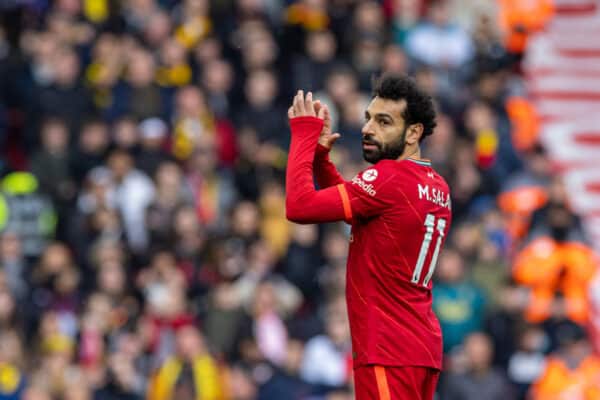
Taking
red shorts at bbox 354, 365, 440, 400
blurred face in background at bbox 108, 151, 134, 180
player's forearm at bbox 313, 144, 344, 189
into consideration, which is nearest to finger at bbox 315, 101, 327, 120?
player's forearm at bbox 313, 144, 344, 189

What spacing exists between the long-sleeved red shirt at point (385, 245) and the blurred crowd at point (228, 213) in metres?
5.73

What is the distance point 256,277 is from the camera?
13328 mm

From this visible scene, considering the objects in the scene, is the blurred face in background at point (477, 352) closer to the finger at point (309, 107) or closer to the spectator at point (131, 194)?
the spectator at point (131, 194)

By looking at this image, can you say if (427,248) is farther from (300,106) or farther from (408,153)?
(300,106)

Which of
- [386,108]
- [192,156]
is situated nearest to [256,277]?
[192,156]

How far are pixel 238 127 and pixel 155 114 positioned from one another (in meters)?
0.91

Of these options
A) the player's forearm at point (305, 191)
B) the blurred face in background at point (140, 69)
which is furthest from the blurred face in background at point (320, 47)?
the player's forearm at point (305, 191)

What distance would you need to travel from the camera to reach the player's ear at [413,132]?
22.0 ft

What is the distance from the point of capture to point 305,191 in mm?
6465

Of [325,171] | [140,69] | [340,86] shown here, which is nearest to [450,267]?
[340,86]

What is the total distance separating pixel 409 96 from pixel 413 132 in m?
0.17

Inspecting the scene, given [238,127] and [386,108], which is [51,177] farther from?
[386,108]

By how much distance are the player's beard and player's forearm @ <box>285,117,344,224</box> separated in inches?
10.6

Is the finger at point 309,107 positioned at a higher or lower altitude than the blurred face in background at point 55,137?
higher
